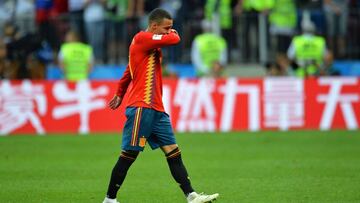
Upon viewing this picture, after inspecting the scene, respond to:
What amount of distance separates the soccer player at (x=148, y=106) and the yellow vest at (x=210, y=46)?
13384mm

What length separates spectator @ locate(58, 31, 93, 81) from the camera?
23688mm

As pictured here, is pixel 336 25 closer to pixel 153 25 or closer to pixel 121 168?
pixel 153 25

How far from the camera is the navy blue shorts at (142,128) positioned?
1011cm

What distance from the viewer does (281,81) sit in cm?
2138

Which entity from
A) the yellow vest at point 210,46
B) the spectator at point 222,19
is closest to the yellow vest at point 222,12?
the spectator at point 222,19

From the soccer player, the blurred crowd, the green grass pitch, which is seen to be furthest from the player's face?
the blurred crowd

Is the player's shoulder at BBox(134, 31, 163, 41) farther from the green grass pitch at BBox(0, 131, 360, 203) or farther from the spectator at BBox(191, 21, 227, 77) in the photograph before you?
the spectator at BBox(191, 21, 227, 77)

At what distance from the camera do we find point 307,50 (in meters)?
23.8

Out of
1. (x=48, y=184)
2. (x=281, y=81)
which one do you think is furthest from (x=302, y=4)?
(x=48, y=184)

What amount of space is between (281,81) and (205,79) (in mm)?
1789

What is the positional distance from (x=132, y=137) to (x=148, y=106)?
0.39 m

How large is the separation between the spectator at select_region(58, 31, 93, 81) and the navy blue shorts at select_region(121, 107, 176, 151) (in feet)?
44.5

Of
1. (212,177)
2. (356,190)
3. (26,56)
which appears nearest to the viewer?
(356,190)

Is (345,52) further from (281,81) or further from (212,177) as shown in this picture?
(212,177)
